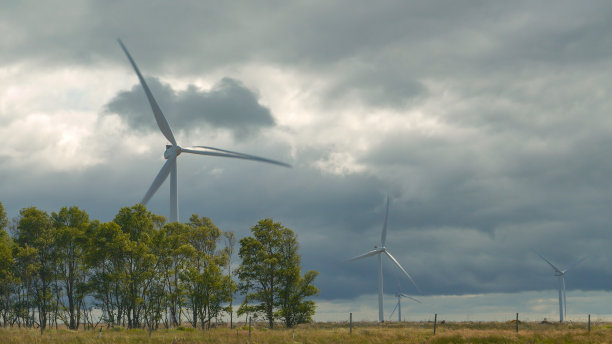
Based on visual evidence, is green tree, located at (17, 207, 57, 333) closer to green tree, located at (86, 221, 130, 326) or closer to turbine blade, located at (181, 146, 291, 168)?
green tree, located at (86, 221, 130, 326)

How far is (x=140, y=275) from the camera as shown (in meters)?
96.1

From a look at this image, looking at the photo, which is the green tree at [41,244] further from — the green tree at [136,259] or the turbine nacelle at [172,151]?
the turbine nacelle at [172,151]

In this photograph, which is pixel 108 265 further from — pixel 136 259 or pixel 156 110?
pixel 156 110

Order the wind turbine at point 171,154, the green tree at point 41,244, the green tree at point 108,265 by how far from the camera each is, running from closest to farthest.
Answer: the green tree at point 108,265 → the green tree at point 41,244 → the wind turbine at point 171,154

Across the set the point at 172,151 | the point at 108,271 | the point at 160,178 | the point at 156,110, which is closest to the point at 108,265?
the point at 108,271

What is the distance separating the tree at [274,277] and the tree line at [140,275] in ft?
0.53

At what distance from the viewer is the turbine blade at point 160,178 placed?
365ft

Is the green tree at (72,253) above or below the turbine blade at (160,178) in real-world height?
below

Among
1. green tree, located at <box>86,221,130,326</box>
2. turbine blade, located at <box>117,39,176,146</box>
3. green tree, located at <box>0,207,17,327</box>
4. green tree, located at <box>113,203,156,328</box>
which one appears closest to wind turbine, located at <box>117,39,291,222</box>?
turbine blade, located at <box>117,39,176,146</box>

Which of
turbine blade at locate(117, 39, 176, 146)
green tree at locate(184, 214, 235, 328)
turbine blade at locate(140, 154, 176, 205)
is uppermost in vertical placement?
turbine blade at locate(117, 39, 176, 146)

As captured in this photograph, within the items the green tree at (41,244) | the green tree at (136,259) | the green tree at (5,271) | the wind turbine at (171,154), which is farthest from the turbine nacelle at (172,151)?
the green tree at (5,271)

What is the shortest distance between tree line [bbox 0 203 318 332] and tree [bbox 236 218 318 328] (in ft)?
0.53

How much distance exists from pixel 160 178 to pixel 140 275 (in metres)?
21.5

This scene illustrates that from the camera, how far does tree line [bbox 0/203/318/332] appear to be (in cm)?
9844
